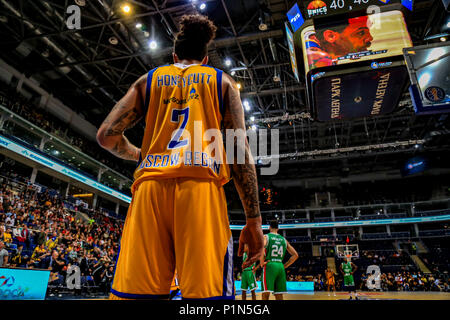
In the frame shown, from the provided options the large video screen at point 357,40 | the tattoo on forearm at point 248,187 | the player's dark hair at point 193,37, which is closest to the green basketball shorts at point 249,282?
the large video screen at point 357,40

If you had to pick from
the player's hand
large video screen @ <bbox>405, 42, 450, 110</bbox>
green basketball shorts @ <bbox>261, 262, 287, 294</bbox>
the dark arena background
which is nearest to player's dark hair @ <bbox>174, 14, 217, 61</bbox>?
the player's hand

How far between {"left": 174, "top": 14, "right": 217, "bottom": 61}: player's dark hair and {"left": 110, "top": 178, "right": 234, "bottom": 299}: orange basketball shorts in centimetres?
84

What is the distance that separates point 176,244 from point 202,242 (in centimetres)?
12

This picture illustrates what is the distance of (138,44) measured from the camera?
12711 millimetres

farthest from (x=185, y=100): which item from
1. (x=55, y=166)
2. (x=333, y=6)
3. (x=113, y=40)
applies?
(x=55, y=166)

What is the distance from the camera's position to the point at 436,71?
4258 millimetres

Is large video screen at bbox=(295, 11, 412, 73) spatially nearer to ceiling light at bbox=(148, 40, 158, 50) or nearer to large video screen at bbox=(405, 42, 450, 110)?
large video screen at bbox=(405, 42, 450, 110)

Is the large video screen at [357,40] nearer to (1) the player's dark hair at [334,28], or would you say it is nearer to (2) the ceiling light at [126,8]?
(1) the player's dark hair at [334,28]

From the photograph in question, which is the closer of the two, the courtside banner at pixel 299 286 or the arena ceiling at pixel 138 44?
the arena ceiling at pixel 138 44

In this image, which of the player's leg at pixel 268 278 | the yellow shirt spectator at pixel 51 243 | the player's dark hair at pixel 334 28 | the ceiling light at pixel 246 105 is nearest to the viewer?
the player's dark hair at pixel 334 28

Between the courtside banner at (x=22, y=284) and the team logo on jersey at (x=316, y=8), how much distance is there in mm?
7847

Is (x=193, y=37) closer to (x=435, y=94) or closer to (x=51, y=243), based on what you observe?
(x=435, y=94)

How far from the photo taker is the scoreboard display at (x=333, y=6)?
5.12 metres

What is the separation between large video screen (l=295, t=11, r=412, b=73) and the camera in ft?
15.5
